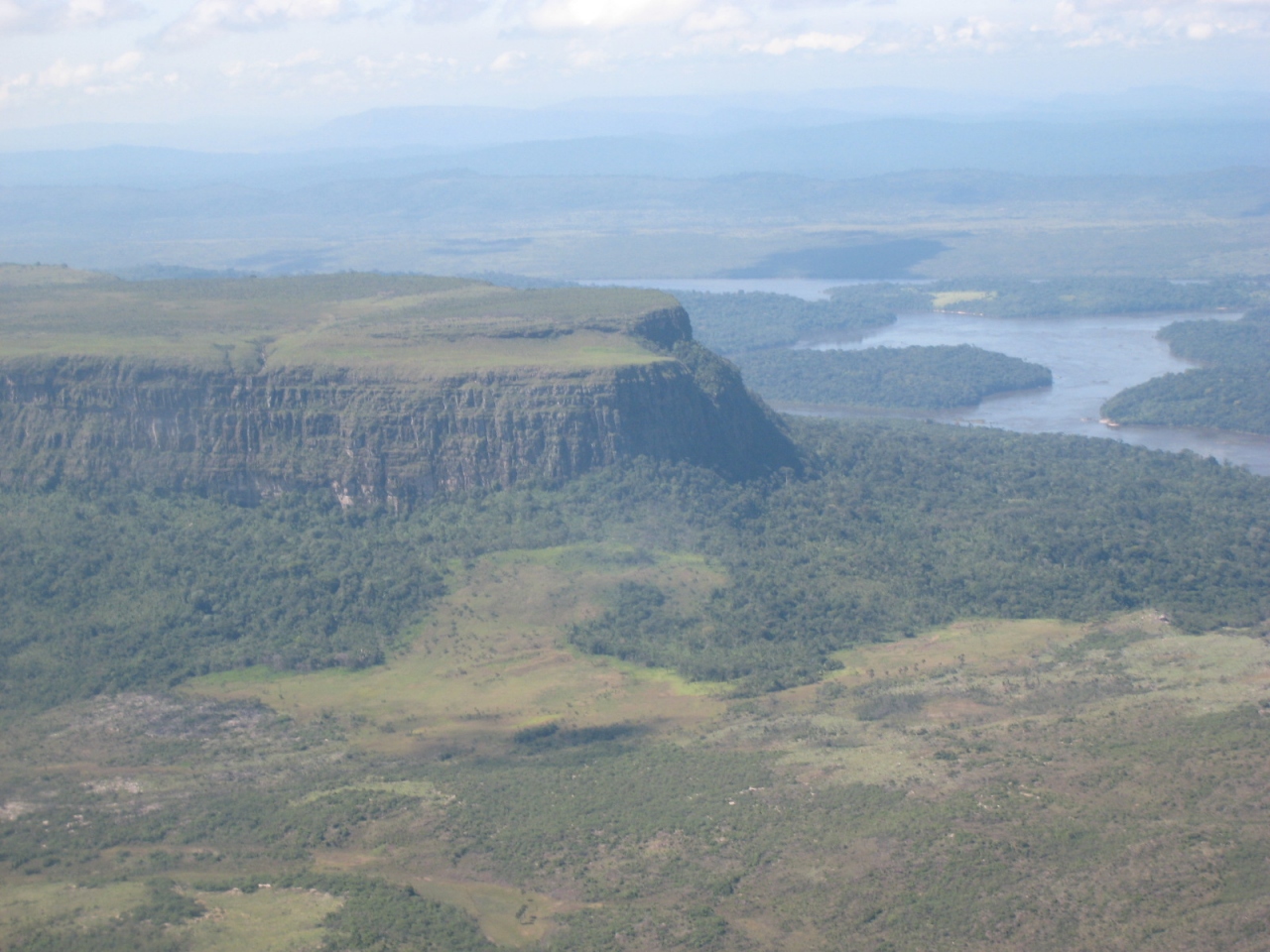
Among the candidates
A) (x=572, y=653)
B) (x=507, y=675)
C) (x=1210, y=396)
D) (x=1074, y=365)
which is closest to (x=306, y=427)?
(x=572, y=653)

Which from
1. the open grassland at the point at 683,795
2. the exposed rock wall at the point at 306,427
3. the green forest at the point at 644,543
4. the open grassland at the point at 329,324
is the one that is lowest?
the open grassland at the point at 683,795

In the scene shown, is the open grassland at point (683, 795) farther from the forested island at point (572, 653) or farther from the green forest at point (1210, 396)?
the green forest at point (1210, 396)

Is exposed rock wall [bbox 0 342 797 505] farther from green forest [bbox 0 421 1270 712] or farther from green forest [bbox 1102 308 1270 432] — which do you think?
green forest [bbox 1102 308 1270 432]

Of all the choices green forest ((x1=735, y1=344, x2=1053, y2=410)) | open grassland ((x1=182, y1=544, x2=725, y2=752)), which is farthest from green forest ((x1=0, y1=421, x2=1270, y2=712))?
green forest ((x1=735, y1=344, x2=1053, y2=410))

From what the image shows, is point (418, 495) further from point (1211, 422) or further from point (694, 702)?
point (1211, 422)

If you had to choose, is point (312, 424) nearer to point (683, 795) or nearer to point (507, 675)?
point (507, 675)

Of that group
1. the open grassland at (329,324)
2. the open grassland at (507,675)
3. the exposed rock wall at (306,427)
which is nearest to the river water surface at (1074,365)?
the open grassland at (329,324)
